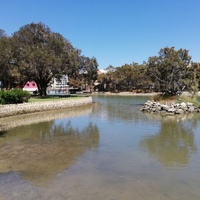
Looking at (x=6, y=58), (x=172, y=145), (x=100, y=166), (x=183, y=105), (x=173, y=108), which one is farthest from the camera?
(x=6, y=58)

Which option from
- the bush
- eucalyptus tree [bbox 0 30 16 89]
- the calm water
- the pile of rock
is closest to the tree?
the pile of rock

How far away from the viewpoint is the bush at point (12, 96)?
95.0 feet

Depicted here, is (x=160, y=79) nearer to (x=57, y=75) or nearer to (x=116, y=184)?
(x=57, y=75)

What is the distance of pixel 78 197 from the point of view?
8.07m

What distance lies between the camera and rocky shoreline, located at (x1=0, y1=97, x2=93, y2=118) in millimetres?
27731

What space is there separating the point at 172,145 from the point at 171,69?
27211 millimetres

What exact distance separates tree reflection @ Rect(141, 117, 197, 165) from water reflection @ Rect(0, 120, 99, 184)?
2.95 metres

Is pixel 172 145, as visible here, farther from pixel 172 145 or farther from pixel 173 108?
pixel 173 108

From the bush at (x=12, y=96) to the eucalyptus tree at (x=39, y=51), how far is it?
12309 millimetres

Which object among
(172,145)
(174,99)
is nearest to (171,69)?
(174,99)

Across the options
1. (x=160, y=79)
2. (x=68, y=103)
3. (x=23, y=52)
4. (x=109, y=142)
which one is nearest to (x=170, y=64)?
(x=160, y=79)

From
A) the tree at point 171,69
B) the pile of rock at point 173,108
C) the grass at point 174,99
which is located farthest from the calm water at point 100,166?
the tree at point 171,69

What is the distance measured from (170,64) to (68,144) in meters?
28.0

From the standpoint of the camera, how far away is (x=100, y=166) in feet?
36.1
